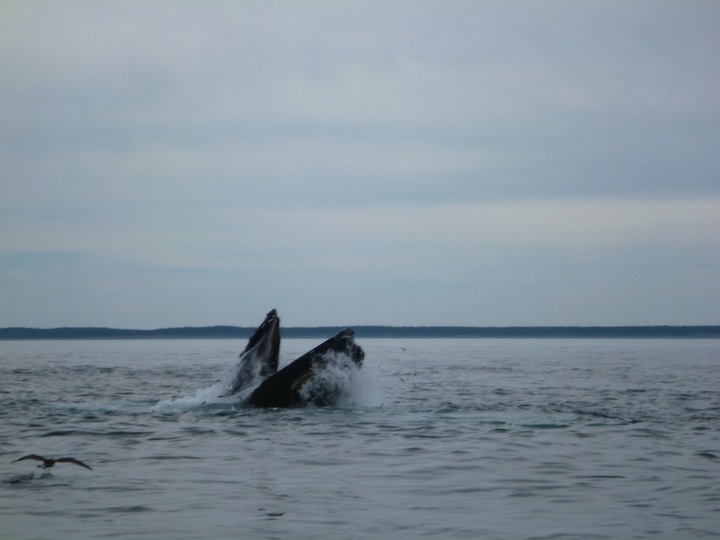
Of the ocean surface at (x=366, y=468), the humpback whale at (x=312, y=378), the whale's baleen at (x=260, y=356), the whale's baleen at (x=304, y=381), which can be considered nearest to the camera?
the ocean surface at (x=366, y=468)

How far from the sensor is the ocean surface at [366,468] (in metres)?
9.09

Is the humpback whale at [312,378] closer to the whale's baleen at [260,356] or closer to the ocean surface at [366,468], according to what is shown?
the ocean surface at [366,468]

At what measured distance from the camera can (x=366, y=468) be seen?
1238 centimetres

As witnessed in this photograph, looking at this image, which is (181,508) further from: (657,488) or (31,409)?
(31,409)

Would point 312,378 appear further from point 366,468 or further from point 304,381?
point 366,468

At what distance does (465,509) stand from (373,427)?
23.0ft

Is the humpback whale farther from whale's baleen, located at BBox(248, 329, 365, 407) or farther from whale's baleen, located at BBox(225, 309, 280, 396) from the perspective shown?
whale's baleen, located at BBox(225, 309, 280, 396)

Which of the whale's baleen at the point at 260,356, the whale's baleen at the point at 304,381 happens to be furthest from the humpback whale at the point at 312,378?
the whale's baleen at the point at 260,356

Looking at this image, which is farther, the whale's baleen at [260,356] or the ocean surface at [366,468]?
the whale's baleen at [260,356]

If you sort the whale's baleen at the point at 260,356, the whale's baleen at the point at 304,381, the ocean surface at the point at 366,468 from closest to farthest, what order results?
the ocean surface at the point at 366,468, the whale's baleen at the point at 304,381, the whale's baleen at the point at 260,356

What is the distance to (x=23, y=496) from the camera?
10258mm

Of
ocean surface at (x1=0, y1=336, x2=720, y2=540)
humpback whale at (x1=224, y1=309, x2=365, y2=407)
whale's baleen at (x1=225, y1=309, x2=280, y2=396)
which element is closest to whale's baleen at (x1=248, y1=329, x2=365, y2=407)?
humpback whale at (x1=224, y1=309, x2=365, y2=407)

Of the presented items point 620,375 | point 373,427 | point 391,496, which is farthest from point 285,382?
point 620,375

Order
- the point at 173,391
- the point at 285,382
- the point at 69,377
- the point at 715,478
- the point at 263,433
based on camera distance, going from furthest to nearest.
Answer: the point at 69,377 → the point at 173,391 → the point at 285,382 → the point at 263,433 → the point at 715,478
